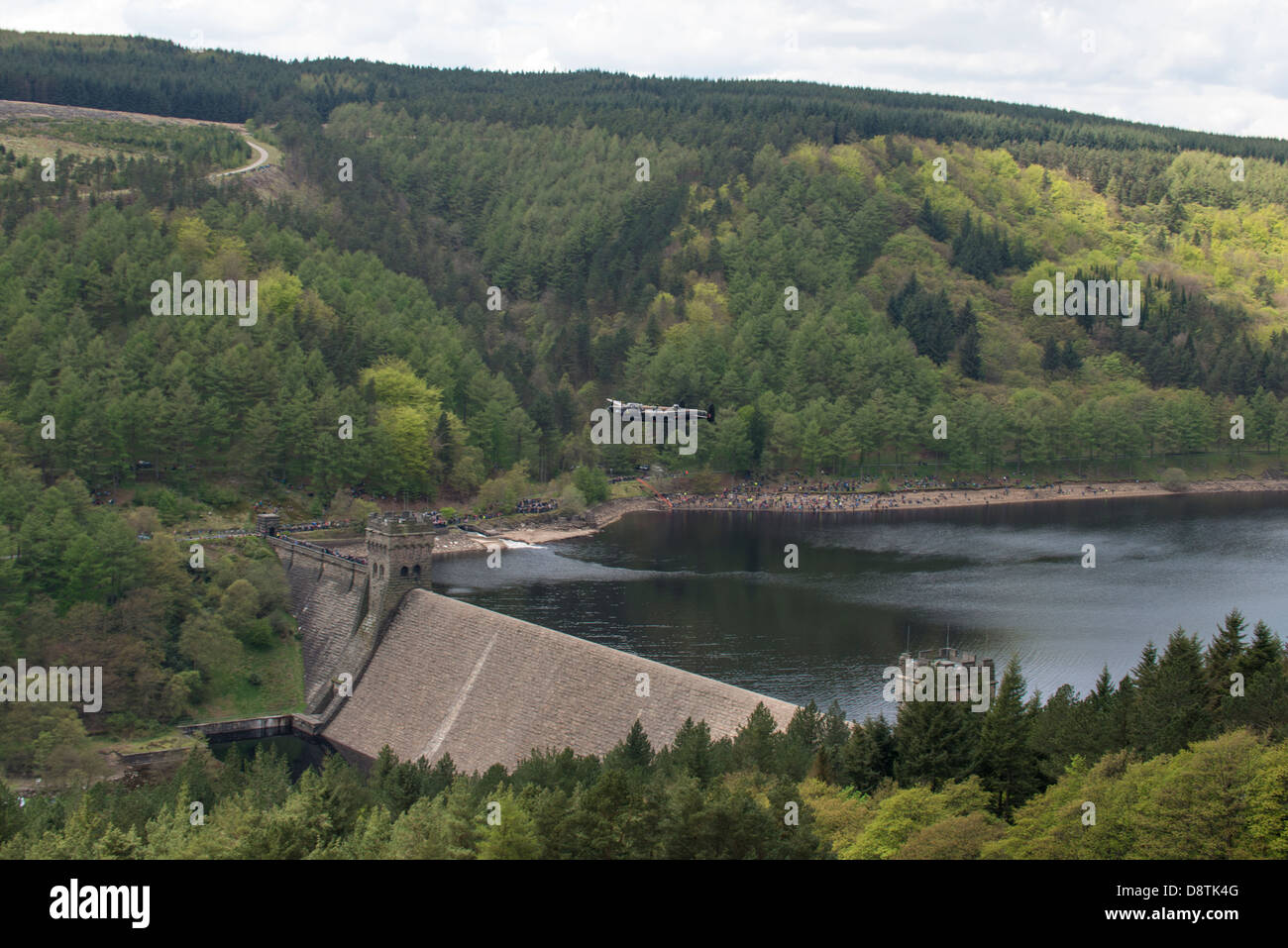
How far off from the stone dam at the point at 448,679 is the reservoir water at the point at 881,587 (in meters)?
15.5

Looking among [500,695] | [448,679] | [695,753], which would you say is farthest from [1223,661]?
[448,679]

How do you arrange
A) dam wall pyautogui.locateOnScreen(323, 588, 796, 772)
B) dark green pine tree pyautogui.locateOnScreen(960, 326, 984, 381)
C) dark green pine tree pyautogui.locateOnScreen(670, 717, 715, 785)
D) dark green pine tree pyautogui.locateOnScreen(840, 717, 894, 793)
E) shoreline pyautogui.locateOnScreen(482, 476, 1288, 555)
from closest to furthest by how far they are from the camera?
dark green pine tree pyautogui.locateOnScreen(670, 717, 715, 785), dark green pine tree pyautogui.locateOnScreen(840, 717, 894, 793), dam wall pyautogui.locateOnScreen(323, 588, 796, 772), shoreline pyautogui.locateOnScreen(482, 476, 1288, 555), dark green pine tree pyautogui.locateOnScreen(960, 326, 984, 381)

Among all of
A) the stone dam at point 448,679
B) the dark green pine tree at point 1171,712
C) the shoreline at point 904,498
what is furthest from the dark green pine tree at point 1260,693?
the shoreline at point 904,498

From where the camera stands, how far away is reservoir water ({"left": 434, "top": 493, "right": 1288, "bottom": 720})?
85250mm

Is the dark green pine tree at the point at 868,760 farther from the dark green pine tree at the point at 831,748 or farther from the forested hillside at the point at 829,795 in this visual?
the dark green pine tree at the point at 831,748

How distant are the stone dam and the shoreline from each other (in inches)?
1905

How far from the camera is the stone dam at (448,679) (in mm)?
58219

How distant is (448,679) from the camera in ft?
224

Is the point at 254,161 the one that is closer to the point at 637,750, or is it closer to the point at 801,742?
the point at 637,750

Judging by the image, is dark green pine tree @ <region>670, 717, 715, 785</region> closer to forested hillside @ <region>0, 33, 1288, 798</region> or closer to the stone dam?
the stone dam

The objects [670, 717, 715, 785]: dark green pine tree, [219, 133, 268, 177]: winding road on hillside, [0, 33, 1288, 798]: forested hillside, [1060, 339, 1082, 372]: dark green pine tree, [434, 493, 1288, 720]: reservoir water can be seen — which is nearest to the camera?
[670, 717, 715, 785]: dark green pine tree

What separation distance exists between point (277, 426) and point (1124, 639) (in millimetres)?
61312

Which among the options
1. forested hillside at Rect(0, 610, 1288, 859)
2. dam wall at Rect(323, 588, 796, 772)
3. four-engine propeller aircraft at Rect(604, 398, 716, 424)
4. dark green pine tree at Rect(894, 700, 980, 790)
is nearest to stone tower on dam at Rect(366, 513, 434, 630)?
dam wall at Rect(323, 588, 796, 772)
